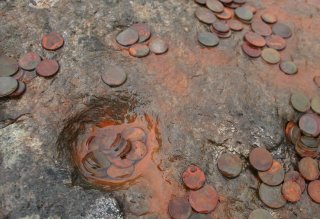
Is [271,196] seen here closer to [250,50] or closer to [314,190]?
[314,190]

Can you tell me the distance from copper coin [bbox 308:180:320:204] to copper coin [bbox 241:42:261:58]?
3.38 feet

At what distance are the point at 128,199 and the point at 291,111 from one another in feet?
4.28

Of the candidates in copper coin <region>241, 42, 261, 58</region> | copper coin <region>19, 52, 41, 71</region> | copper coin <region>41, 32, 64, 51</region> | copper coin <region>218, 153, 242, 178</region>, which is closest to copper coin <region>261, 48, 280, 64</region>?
copper coin <region>241, 42, 261, 58</region>

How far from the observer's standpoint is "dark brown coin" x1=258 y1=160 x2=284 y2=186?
2.48 meters

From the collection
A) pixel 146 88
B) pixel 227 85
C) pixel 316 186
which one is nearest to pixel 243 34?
pixel 227 85

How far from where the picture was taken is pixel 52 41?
2.81 metres

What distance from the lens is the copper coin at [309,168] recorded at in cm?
256

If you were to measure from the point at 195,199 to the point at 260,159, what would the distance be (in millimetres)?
520

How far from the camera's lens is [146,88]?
2727 millimetres

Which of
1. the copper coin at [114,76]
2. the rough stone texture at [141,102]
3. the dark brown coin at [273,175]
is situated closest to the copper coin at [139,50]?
the rough stone texture at [141,102]

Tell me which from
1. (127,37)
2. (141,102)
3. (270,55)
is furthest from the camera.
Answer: (270,55)

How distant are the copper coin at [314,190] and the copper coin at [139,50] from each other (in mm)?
1427

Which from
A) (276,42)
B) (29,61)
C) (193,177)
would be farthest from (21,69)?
(276,42)

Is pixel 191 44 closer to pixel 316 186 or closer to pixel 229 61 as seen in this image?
pixel 229 61
